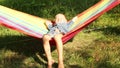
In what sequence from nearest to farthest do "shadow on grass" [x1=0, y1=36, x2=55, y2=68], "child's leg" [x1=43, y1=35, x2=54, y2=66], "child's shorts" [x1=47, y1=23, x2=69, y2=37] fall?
1. "child's leg" [x1=43, y1=35, x2=54, y2=66]
2. "child's shorts" [x1=47, y1=23, x2=69, y2=37]
3. "shadow on grass" [x1=0, y1=36, x2=55, y2=68]

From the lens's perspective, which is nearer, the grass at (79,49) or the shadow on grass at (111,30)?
the grass at (79,49)

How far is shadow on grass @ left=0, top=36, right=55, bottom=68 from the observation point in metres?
5.32

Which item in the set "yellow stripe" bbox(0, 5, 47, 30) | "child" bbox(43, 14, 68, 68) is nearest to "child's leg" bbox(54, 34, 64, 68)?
"child" bbox(43, 14, 68, 68)

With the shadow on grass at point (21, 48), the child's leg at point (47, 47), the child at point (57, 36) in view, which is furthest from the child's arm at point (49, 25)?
the child's leg at point (47, 47)

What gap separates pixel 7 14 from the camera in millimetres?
5148

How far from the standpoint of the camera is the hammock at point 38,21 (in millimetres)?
5000

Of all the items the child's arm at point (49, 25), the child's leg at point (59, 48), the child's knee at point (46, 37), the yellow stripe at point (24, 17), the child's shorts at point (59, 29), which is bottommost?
the child's leg at point (59, 48)

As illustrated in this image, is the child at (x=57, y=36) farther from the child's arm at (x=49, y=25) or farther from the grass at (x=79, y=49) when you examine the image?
the grass at (x=79, y=49)

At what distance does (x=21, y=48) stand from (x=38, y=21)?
603 mm

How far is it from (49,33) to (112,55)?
3.49 feet

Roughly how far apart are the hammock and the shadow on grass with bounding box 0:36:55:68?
1.29 ft

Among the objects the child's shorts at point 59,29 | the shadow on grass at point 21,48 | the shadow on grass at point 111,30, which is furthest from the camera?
the shadow on grass at point 111,30

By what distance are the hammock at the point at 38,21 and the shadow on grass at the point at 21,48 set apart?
0.39 m

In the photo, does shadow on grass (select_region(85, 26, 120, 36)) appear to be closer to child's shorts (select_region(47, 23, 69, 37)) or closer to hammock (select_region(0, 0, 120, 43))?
hammock (select_region(0, 0, 120, 43))
